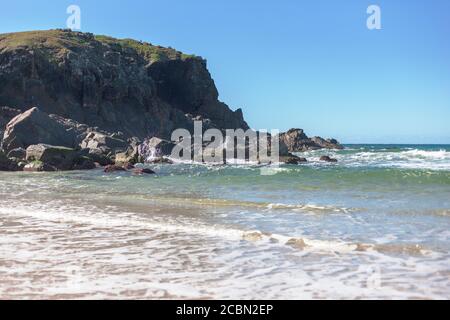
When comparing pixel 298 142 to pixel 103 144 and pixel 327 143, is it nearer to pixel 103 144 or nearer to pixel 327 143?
pixel 327 143

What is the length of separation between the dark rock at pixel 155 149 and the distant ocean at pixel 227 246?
35.6 metres

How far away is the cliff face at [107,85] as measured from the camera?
238 ft

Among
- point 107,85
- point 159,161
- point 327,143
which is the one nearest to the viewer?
point 159,161

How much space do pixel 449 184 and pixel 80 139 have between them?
131 feet

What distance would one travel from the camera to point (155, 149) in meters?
56.2

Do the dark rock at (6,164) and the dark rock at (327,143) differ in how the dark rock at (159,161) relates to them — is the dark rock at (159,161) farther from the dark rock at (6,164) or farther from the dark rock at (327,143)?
the dark rock at (327,143)

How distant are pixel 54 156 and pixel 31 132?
8277 millimetres

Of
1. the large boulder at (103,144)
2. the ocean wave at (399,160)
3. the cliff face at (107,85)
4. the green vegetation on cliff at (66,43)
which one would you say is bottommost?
the ocean wave at (399,160)

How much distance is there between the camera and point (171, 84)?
343 ft

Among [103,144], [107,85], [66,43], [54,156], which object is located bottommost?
[54,156]

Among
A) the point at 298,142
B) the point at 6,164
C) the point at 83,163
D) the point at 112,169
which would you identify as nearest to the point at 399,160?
the point at 112,169

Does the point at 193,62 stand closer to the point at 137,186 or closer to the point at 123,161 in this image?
the point at 123,161

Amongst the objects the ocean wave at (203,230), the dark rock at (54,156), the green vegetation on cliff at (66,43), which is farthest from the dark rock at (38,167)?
the green vegetation on cliff at (66,43)
